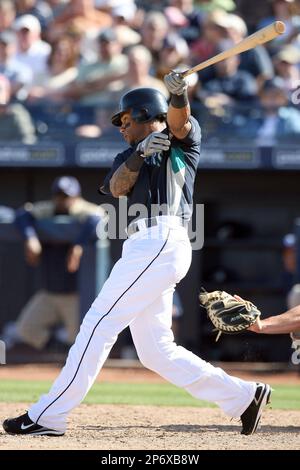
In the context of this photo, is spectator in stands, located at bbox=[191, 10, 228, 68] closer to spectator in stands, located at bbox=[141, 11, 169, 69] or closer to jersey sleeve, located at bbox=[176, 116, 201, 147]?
spectator in stands, located at bbox=[141, 11, 169, 69]

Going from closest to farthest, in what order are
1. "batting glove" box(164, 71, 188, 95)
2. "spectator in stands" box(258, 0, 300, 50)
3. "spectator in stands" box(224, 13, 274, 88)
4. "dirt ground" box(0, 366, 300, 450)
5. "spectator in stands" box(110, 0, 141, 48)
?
"batting glove" box(164, 71, 188, 95), "dirt ground" box(0, 366, 300, 450), "spectator in stands" box(224, 13, 274, 88), "spectator in stands" box(258, 0, 300, 50), "spectator in stands" box(110, 0, 141, 48)

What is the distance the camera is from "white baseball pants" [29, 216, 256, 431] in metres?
4.58

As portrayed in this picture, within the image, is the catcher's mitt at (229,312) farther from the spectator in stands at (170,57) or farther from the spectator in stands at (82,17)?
the spectator in stands at (82,17)

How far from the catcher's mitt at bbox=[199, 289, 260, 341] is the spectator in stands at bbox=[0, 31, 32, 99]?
6139mm

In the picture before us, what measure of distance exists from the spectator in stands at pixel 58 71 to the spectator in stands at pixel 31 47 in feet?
0.30

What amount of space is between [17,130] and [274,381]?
3889 millimetres

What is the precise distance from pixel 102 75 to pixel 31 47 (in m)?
1.11

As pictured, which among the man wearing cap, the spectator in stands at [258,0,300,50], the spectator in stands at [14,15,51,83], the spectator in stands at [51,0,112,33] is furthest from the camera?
the spectator in stands at [51,0,112,33]

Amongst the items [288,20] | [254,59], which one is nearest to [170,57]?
[254,59]

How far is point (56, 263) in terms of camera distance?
9680 mm

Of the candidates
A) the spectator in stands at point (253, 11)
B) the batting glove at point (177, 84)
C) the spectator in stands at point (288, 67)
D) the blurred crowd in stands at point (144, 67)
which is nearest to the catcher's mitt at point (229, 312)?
the batting glove at point (177, 84)

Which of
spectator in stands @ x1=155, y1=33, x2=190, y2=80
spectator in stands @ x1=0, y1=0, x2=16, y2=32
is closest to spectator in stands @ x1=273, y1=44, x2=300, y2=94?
spectator in stands @ x1=155, y1=33, x2=190, y2=80

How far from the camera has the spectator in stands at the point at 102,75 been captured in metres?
10.3

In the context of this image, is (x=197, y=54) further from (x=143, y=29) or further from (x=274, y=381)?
(x=274, y=381)
